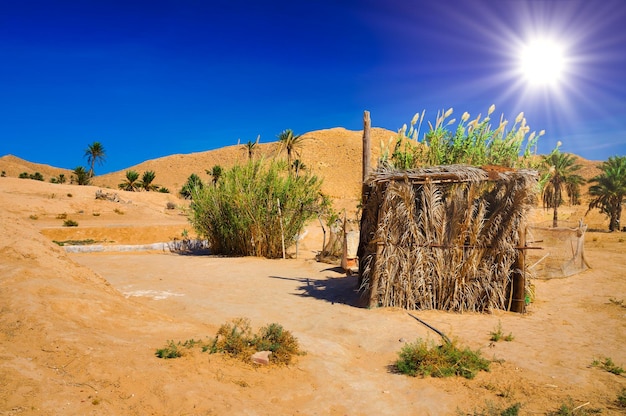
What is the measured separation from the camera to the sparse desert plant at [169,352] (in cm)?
406

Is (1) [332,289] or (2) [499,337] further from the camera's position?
(1) [332,289]

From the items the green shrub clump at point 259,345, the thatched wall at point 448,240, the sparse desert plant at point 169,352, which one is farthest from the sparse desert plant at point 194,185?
the sparse desert plant at point 169,352

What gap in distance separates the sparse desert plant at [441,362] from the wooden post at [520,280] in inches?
105

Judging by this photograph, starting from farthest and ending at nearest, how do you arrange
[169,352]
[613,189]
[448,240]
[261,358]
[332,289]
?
[613,189] < [332,289] < [448,240] < [261,358] < [169,352]

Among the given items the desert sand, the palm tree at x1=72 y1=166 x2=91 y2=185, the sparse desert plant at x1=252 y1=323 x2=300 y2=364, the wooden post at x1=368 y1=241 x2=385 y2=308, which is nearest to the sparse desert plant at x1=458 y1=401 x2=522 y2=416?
the desert sand

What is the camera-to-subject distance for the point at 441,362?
15.3ft

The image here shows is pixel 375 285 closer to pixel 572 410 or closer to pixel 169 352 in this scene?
pixel 572 410

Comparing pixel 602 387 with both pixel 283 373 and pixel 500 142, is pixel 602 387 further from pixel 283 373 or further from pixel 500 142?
pixel 500 142

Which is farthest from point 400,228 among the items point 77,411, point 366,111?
point 77,411

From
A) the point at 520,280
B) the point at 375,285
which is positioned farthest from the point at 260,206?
the point at 520,280

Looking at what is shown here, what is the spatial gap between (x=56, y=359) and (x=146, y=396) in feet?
2.92

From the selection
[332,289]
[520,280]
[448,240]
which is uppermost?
[448,240]

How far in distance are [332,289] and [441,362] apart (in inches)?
180

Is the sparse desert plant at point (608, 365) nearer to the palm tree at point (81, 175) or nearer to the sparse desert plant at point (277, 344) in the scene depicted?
the sparse desert plant at point (277, 344)
